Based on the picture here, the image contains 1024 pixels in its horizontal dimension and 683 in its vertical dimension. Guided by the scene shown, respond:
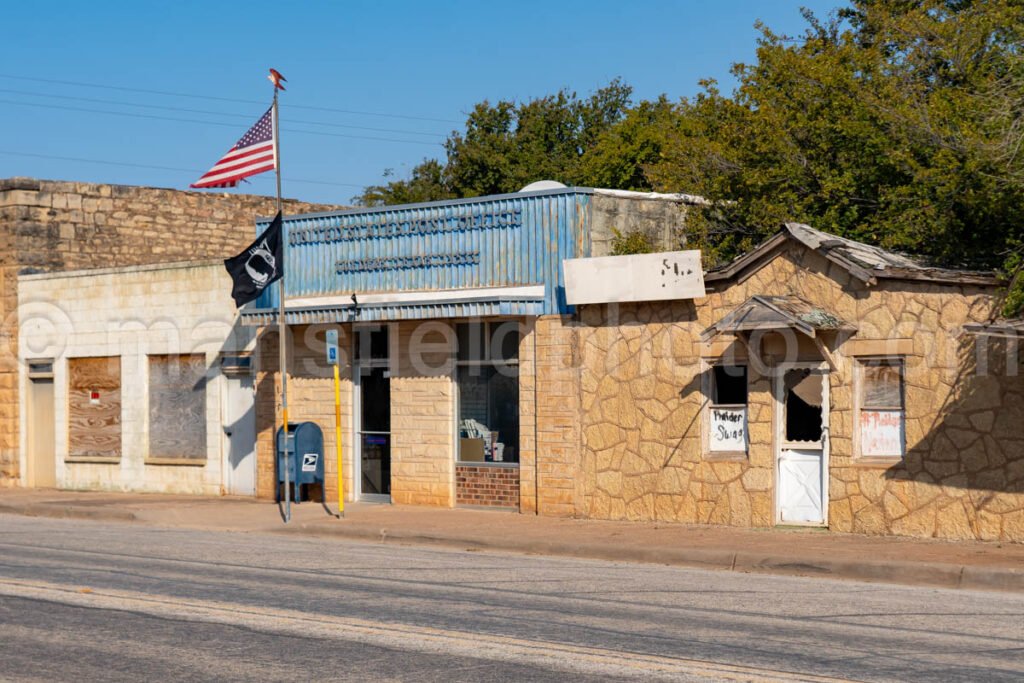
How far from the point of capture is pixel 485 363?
21078 mm

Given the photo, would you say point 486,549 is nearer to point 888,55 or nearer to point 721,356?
point 721,356

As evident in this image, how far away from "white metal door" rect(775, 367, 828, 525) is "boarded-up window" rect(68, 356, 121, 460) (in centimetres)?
1405

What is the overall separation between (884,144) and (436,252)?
688 centimetres

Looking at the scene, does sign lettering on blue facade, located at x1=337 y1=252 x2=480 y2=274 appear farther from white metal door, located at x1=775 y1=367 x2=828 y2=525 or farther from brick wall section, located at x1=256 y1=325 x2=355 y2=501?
white metal door, located at x1=775 y1=367 x2=828 y2=525

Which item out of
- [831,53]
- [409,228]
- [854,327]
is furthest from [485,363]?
[831,53]

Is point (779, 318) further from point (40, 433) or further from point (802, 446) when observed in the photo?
point (40, 433)

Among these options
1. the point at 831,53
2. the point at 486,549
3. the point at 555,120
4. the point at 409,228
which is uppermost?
the point at 555,120

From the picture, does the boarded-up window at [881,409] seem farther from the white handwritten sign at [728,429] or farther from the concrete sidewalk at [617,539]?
the white handwritten sign at [728,429]

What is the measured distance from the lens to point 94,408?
27000mm

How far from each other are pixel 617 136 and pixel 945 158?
26.1 m

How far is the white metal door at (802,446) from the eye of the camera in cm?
1755

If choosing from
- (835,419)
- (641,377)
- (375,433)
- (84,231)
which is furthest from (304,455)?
(84,231)

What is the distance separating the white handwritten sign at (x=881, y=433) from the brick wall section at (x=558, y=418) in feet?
14.1

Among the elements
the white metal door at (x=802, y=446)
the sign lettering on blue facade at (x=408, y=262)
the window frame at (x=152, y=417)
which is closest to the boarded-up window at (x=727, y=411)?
the white metal door at (x=802, y=446)
